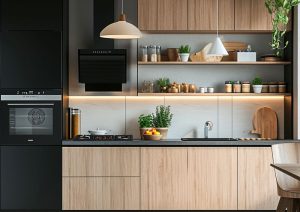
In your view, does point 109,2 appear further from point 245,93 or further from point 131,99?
point 245,93

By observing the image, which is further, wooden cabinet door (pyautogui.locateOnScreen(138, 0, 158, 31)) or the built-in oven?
→ wooden cabinet door (pyautogui.locateOnScreen(138, 0, 158, 31))

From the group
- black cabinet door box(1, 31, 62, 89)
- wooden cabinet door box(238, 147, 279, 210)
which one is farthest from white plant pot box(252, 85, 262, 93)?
black cabinet door box(1, 31, 62, 89)

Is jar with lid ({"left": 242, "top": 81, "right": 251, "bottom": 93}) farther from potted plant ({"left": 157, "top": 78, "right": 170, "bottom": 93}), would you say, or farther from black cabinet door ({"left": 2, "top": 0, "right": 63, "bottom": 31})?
black cabinet door ({"left": 2, "top": 0, "right": 63, "bottom": 31})

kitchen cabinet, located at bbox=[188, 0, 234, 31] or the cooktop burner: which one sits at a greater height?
kitchen cabinet, located at bbox=[188, 0, 234, 31]

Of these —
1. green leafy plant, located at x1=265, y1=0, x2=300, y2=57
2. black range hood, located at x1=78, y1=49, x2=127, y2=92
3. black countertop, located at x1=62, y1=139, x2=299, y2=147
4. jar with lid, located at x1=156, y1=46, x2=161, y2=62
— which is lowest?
black countertop, located at x1=62, y1=139, x2=299, y2=147

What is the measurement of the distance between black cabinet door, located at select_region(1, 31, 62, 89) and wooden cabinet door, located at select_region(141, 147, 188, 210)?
50.6 inches

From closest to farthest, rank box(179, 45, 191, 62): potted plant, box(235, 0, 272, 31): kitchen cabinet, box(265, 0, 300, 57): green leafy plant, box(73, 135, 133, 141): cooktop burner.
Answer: box(265, 0, 300, 57): green leafy plant, box(73, 135, 133, 141): cooktop burner, box(235, 0, 272, 31): kitchen cabinet, box(179, 45, 191, 62): potted plant

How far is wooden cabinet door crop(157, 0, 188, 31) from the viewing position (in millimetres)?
7309

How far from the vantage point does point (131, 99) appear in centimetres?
762

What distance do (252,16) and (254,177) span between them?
1789 millimetres

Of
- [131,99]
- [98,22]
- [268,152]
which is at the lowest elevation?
[268,152]

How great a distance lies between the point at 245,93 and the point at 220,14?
93 cm

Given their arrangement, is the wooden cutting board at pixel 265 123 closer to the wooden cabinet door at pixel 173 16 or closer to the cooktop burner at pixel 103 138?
the wooden cabinet door at pixel 173 16

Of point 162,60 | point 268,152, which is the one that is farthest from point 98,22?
point 268,152
